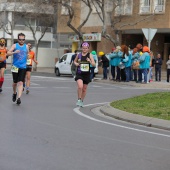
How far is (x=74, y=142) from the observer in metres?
9.09

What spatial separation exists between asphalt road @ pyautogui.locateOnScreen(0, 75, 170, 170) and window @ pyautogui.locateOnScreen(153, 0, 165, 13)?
2553 centimetres

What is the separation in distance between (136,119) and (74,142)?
→ 145 inches

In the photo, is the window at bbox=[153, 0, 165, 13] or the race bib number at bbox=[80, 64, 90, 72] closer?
the race bib number at bbox=[80, 64, 90, 72]

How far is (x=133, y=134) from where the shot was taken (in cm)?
1041

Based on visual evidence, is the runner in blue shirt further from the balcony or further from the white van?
the balcony

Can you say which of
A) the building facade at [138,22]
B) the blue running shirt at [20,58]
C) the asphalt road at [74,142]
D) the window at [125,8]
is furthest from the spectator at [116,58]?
the asphalt road at [74,142]

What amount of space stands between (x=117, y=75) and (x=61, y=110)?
1522cm

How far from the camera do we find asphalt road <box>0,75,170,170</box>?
24.4 feet

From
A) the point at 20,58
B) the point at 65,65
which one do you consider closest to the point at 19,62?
the point at 20,58

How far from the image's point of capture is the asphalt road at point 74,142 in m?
7.43

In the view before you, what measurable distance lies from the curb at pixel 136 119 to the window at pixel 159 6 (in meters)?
25.1

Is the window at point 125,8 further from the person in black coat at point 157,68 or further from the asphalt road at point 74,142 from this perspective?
the asphalt road at point 74,142

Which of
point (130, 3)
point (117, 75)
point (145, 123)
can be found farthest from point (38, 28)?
point (145, 123)

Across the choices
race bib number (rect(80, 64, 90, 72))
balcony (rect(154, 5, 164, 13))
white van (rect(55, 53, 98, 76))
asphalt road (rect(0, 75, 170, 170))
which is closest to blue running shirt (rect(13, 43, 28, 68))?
asphalt road (rect(0, 75, 170, 170))
